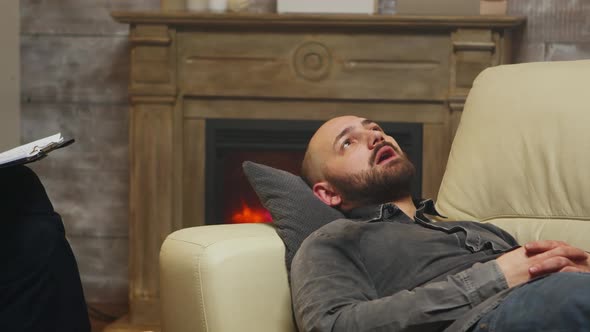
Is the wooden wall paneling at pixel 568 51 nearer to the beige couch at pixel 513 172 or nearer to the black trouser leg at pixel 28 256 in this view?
the beige couch at pixel 513 172

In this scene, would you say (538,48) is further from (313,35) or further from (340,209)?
(340,209)

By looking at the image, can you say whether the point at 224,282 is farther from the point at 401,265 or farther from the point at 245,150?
the point at 245,150

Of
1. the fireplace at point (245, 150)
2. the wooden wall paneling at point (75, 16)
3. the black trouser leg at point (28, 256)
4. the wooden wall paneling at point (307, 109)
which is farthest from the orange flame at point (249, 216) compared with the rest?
the black trouser leg at point (28, 256)

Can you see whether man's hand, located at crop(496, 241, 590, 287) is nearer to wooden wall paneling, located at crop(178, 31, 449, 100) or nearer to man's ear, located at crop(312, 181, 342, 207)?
man's ear, located at crop(312, 181, 342, 207)

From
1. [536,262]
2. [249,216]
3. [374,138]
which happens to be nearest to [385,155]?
[374,138]

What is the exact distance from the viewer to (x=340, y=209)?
194cm

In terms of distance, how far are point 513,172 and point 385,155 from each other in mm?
332

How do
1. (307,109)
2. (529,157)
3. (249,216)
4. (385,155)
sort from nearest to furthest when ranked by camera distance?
(385,155), (529,157), (307,109), (249,216)

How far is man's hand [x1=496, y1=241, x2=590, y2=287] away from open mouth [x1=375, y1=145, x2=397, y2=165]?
423 mm

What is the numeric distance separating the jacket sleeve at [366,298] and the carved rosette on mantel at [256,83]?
1.55 metres

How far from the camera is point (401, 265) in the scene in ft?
5.62

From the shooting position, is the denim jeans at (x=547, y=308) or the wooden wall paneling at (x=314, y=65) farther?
the wooden wall paneling at (x=314, y=65)

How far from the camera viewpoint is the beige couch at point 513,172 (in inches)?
69.1

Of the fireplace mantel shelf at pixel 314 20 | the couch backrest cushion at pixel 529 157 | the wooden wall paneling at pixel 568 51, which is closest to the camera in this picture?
the couch backrest cushion at pixel 529 157
